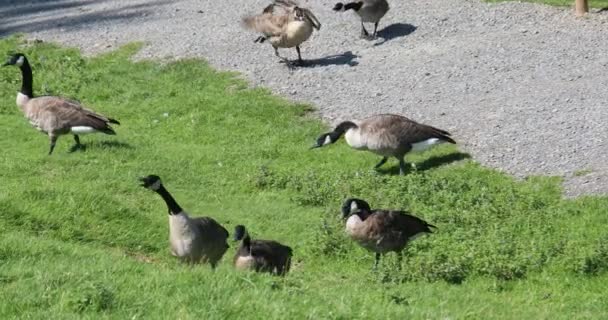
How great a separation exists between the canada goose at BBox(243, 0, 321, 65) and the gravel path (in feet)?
1.88

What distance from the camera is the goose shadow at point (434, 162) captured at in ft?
53.3

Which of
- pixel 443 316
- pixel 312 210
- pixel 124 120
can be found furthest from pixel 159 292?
pixel 124 120

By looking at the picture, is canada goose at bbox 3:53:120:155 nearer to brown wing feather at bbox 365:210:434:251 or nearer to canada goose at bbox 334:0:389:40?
brown wing feather at bbox 365:210:434:251

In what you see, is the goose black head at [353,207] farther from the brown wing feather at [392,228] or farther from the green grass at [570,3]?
the green grass at [570,3]

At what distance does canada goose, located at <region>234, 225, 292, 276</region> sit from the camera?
36.8 ft

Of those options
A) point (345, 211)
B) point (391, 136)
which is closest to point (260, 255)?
point (345, 211)

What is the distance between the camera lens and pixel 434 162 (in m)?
16.5

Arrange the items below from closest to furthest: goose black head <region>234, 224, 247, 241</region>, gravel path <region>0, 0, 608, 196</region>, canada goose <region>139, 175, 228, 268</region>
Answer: goose black head <region>234, 224, 247, 241</region>, canada goose <region>139, 175, 228, 268</region>, gravel path <region>0, 0, 608, 196</region>

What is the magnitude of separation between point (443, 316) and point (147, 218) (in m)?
6.49

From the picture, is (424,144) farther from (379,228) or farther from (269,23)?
(269,23)

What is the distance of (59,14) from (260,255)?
1945 cm

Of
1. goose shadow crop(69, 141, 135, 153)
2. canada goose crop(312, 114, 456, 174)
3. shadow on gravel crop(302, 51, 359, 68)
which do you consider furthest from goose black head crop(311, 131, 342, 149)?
shadow on gravel crop(302, 51, 359, 68)

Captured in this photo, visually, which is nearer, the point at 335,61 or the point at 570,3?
the point at 335,61

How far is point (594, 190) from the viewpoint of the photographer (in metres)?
14.4
